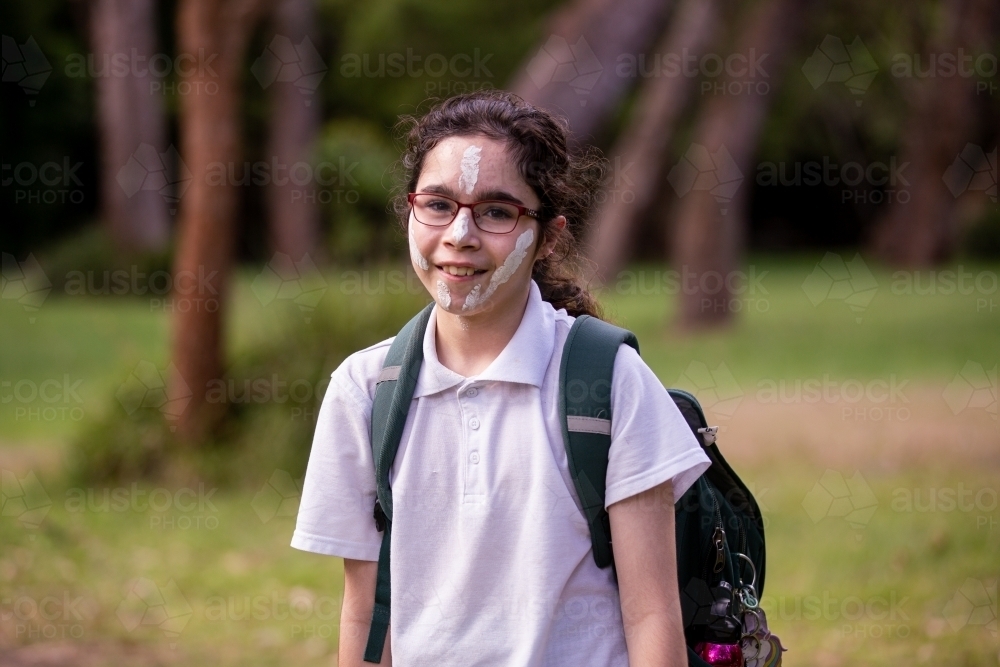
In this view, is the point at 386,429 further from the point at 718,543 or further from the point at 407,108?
the point at 407,108

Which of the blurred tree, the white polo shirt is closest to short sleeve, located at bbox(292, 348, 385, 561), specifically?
the white polo shirt

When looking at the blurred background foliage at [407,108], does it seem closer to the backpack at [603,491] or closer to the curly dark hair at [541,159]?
the curly dark hair at [541,159]

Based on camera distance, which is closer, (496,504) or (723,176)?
(496,504)

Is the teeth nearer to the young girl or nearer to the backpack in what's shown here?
the young girl

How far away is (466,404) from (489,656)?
0.47 metres

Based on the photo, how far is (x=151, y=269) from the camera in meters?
20.4

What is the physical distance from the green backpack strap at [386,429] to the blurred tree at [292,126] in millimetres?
25087

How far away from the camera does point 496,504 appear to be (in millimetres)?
2213

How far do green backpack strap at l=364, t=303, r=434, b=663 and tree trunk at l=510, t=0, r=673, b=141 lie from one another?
8195 mm

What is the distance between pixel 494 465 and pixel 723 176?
1312 cm

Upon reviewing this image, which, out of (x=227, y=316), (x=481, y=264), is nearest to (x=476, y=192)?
(x=481, y=264)

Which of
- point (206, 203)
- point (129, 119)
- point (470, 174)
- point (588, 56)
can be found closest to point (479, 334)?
point (470, 174)

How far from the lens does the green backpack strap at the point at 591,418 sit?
2176 millimetres

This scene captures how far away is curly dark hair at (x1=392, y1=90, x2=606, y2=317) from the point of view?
2.36 meters
